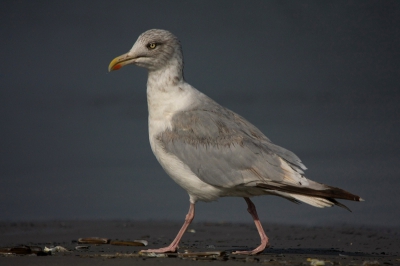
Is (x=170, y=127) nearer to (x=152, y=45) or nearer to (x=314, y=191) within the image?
(x=152, y=45)

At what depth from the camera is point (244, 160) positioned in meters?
9.26

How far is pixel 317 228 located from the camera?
14.1 meters

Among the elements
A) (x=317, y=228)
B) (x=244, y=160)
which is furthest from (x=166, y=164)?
(x=317, y=228)

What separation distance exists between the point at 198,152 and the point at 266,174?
1.01 metres

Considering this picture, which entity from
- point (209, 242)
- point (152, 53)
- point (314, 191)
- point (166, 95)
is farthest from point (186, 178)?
Result: point (209, 242)

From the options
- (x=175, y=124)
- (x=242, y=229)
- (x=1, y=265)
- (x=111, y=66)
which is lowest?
(x=1, y=265)

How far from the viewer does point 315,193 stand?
28.8 ft

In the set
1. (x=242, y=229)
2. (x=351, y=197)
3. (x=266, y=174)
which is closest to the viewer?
(x=351, y=197)

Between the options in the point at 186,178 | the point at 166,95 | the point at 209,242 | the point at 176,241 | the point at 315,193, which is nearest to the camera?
the point at 315,193

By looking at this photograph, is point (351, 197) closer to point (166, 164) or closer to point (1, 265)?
point (166, 164)

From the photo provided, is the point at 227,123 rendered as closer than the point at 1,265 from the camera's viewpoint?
No

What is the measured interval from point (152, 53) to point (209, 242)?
3.39 meters

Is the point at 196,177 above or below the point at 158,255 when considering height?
above

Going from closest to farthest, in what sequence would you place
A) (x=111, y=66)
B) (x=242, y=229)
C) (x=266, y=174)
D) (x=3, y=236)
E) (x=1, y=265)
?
(x=1, y=265)
(x=266, y=174)
(x=111, y=66)
(x=3, y=236)
(x=242, y=229)
